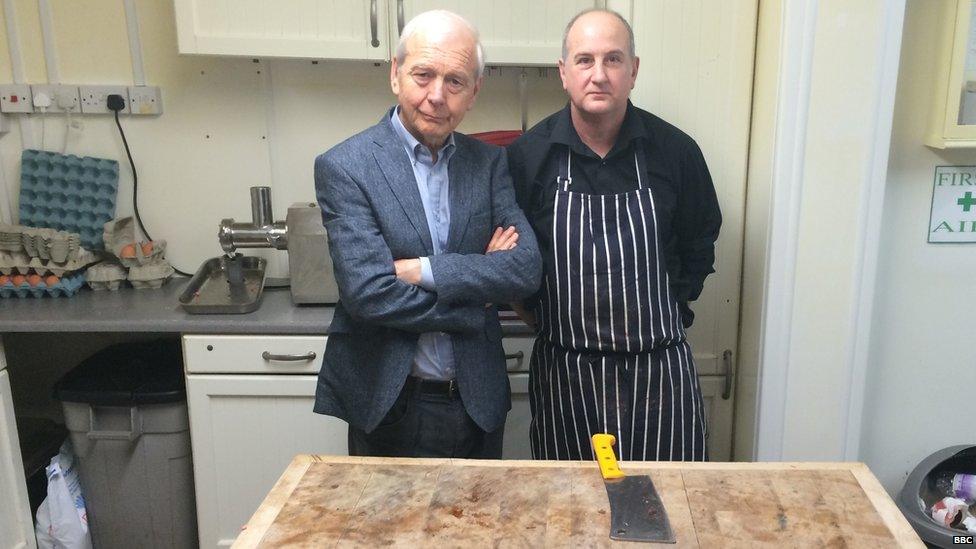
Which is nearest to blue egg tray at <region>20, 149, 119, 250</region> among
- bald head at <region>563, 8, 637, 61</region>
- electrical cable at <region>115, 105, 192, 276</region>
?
electrical cable at <region>115, 105, 192, 276</region>

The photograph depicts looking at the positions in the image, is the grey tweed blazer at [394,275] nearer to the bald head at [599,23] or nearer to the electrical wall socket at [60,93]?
the bald head at [599,23]

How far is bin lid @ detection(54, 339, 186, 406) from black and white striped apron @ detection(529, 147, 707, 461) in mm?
1076

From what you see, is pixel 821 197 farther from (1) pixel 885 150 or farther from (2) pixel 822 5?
(2) pixel 822 5

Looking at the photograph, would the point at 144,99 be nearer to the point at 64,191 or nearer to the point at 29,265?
the point at 64,191

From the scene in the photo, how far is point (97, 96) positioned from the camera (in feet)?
7.11

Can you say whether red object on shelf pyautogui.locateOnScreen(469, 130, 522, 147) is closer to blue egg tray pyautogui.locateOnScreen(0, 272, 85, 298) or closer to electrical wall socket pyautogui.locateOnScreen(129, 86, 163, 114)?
electrical wall socket pyautogui.locateOnScreen(129, 86, 163, 114)

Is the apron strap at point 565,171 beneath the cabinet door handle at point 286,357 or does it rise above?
above

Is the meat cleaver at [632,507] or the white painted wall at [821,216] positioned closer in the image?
the meat cleaver at [632,507]

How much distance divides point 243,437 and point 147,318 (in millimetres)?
394

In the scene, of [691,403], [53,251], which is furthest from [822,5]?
[53,251]

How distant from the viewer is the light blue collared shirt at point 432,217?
4.48 ft

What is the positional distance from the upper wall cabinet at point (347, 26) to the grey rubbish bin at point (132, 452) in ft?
2.99

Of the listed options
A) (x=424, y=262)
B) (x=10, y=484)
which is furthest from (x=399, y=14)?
(x=10, y=484)

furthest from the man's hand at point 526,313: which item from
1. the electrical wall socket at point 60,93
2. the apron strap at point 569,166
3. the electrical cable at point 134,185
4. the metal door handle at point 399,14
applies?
the electrical wall socket at point 60,93
